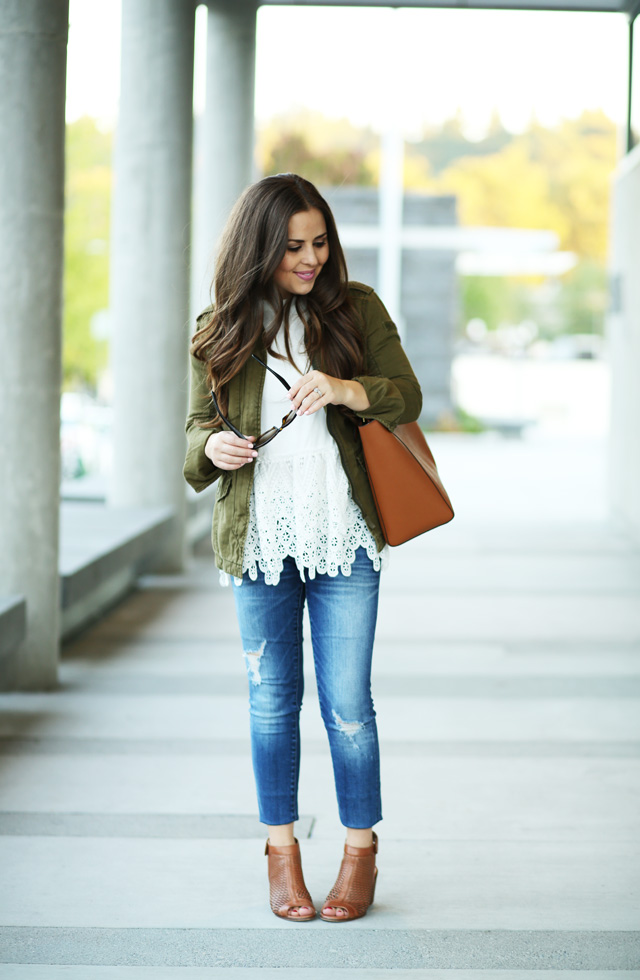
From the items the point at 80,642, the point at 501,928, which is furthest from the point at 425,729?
the point at 80,642

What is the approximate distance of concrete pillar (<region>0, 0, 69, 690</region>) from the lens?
4.71 metres

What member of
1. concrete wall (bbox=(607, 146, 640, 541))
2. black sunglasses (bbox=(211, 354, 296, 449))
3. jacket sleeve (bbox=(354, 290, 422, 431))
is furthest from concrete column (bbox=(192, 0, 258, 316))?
black sunglasses (bbox=(211, 354, 296, 449))

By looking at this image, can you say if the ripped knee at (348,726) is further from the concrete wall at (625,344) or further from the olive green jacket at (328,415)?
the concrete wall at (625,344)

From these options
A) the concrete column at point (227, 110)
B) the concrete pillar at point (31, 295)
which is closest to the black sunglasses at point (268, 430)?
the concrete pillar at point (31, 295)

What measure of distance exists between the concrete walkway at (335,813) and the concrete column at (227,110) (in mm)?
5065

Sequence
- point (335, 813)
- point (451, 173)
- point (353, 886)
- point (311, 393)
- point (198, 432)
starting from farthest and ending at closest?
1. point (451, 173)
2. point (335, 813)
3. point (353, 886)
4. point (198, 432)
5. point (311, 393)

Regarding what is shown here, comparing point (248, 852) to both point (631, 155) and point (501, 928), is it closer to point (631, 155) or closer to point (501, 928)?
point (501, 928)

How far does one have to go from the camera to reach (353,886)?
2.95m

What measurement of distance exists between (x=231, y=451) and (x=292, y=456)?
0.18m

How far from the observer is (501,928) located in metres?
2.94

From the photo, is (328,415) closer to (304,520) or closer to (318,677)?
(304,520)

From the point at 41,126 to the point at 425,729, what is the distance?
9.24ft

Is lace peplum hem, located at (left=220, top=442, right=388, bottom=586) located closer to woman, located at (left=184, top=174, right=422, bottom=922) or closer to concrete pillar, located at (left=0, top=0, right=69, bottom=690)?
woman, located at (left=184, top=174, right=422, bottom=922)

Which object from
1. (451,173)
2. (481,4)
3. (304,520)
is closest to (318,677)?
(304,520)
